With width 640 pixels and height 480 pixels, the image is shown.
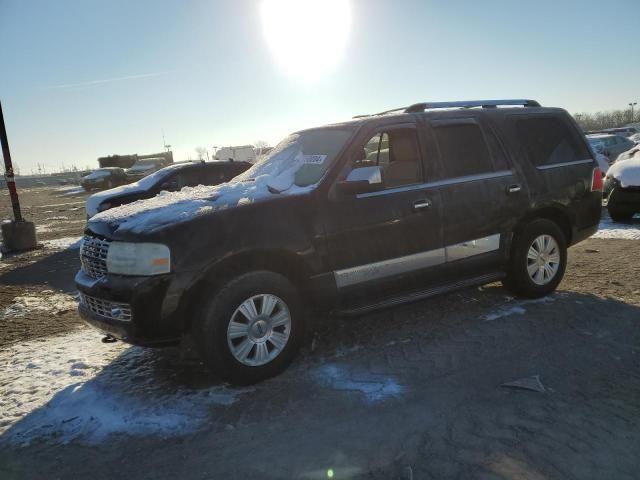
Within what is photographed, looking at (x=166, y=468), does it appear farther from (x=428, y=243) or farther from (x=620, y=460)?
(x=428, y=243)

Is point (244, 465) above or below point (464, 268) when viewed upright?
below

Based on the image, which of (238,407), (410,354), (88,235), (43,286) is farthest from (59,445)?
(43,286)

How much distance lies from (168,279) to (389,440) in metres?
1.79

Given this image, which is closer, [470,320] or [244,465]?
[244,465]

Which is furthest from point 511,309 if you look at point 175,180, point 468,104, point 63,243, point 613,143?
point 613,143

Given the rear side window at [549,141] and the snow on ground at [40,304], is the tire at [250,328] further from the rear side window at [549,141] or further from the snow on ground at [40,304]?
the snow on ground at [40,304]

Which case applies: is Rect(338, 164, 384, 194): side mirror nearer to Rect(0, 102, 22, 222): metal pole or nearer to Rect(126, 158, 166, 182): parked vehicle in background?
Rect(0, 102, 22, 222): metal pole

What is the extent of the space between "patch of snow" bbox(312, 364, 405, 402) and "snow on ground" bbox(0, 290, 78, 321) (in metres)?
3.80

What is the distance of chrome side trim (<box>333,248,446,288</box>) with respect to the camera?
396 centimetres

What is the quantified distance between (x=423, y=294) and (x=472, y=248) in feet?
2.48

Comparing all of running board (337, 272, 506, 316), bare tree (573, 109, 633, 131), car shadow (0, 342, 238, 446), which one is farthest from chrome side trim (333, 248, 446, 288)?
bare tree (573, 109, 633, 131)

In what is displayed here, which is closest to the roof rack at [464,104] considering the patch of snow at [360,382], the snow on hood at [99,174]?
the patch of snow at [360,382]

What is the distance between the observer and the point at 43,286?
285 inches

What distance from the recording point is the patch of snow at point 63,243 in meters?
10.9
